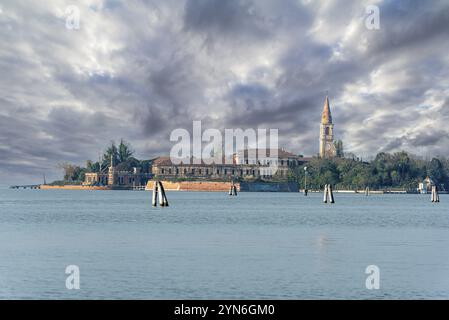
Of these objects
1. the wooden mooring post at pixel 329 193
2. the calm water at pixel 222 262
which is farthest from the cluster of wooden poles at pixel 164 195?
the calm water at pixel 222 262

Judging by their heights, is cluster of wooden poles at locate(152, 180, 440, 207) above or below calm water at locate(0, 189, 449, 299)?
above

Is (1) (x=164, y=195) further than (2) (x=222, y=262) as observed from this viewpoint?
Yes

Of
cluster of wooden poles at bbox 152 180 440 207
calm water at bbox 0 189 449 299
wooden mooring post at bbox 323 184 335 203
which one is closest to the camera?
calm water at bbox 0 189 449 299

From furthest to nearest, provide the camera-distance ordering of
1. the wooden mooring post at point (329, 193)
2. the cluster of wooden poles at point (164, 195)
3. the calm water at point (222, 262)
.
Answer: the wooden mooring post at point (329, 193) → the cluster of wooden poles at point (164, 195) → the calm water at point (222, 262)

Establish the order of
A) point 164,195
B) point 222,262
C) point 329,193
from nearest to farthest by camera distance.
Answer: point 222,262 < point 164,195 < point 329,193

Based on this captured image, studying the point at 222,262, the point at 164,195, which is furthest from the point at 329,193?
the point at 222,262

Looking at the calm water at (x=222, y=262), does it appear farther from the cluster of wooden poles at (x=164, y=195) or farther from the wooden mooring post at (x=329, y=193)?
the wooden mooring post at (x=329, y=193)

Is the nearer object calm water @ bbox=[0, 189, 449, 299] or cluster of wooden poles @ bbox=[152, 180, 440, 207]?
calm water @ bbox=[0, 189, 449, 299]

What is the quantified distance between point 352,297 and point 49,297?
9.54 metres

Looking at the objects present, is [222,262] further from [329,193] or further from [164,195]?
[329,193]

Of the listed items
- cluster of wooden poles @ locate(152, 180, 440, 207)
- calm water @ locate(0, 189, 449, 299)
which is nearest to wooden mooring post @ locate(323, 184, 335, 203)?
cluster of wooden poles @ locate(152, 180, 440, 207)

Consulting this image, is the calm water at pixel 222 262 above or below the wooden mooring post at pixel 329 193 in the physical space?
→ below

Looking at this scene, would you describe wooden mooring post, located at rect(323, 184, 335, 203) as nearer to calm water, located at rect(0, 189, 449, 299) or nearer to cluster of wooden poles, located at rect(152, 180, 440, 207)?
cluster of wooden poles, located at rect(152, 180, 440, 207)
